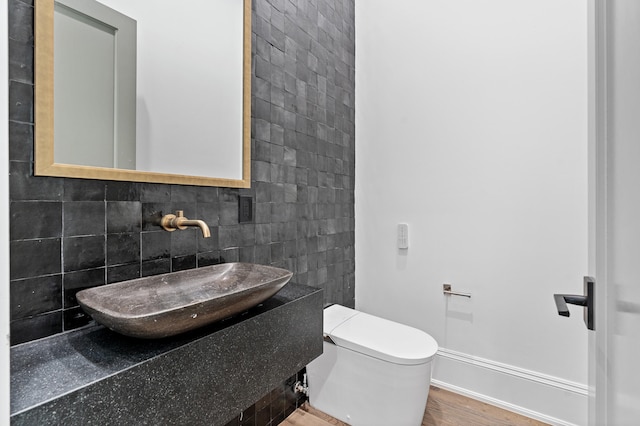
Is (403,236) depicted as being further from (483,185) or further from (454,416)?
(454,416)

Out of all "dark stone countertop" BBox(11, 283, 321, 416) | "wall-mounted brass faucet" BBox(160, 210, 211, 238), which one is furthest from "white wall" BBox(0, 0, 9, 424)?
"wall-mounted brass faucet" BBox(160, 210, 211, 238)

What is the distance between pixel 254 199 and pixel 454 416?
1569 mm

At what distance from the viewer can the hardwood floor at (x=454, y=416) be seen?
1.66 meters

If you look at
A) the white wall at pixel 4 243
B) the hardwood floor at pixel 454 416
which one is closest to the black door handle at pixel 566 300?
the white wall at pixel 4 243

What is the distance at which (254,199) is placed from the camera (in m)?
1.52

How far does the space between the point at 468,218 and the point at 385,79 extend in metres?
1.08

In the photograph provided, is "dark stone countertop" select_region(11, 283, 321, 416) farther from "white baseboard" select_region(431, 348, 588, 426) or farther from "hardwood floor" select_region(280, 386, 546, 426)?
"white baseboard" select_region(431, 348, 588, 426)

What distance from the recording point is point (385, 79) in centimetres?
218

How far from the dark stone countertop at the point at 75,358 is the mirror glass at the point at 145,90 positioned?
462 millimetres

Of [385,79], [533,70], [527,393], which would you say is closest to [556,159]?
[533,70]

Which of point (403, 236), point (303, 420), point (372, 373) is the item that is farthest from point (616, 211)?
point (303, 420)

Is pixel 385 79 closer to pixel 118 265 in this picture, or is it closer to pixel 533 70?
pixel 533 70

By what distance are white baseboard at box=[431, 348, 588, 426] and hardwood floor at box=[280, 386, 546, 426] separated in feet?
0.16

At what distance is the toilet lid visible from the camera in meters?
1.39
